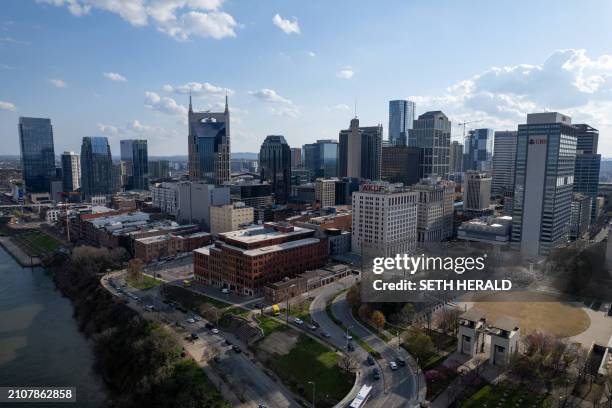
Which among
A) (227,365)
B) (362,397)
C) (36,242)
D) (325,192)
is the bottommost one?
(36,242)

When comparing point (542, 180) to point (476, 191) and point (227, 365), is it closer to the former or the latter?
point (476, 191)

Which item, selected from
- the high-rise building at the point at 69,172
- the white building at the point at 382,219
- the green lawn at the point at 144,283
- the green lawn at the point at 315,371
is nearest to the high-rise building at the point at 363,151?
the white building at the point at 382,219

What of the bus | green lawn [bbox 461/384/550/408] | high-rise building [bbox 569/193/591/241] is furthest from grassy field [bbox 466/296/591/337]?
high-rise building [bbox 569/193/591/241]

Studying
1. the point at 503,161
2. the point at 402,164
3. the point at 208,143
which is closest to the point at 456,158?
the point at 503,161

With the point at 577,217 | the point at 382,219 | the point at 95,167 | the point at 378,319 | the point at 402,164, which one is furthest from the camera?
the point at 95,167

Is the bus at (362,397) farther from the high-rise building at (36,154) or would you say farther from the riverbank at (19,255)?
the high-rise building at (36,154)

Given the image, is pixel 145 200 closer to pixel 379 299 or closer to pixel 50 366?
pixel 50 366

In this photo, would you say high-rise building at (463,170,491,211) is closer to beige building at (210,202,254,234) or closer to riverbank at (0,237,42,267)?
beige building at (210,202,254,234)
